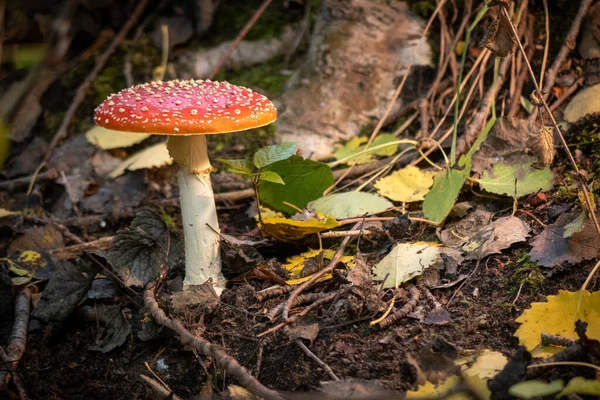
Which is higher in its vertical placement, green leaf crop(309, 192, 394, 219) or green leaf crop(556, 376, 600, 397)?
green leaf crop(556, 376, 600, 397)

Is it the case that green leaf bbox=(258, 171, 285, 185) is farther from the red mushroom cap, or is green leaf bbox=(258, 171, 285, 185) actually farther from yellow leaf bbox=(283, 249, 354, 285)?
yellow leaf bbox=(283, 249, 354, 285)

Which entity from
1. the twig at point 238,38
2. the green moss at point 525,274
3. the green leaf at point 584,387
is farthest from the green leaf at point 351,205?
the twig at point 238,38

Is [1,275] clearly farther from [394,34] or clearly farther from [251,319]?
[394,34]

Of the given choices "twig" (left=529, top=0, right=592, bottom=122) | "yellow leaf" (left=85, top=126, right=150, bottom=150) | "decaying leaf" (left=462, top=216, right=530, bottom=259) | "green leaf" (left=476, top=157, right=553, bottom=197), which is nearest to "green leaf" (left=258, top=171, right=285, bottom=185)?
"decaying leaf" (left=462, top=216, right=530, bottom=259)

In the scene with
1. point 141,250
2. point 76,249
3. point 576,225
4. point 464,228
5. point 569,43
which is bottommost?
point 76,249

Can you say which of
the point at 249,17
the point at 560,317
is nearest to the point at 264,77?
the point at 249,17

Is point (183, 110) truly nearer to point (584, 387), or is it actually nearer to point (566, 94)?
point (584, 387)
